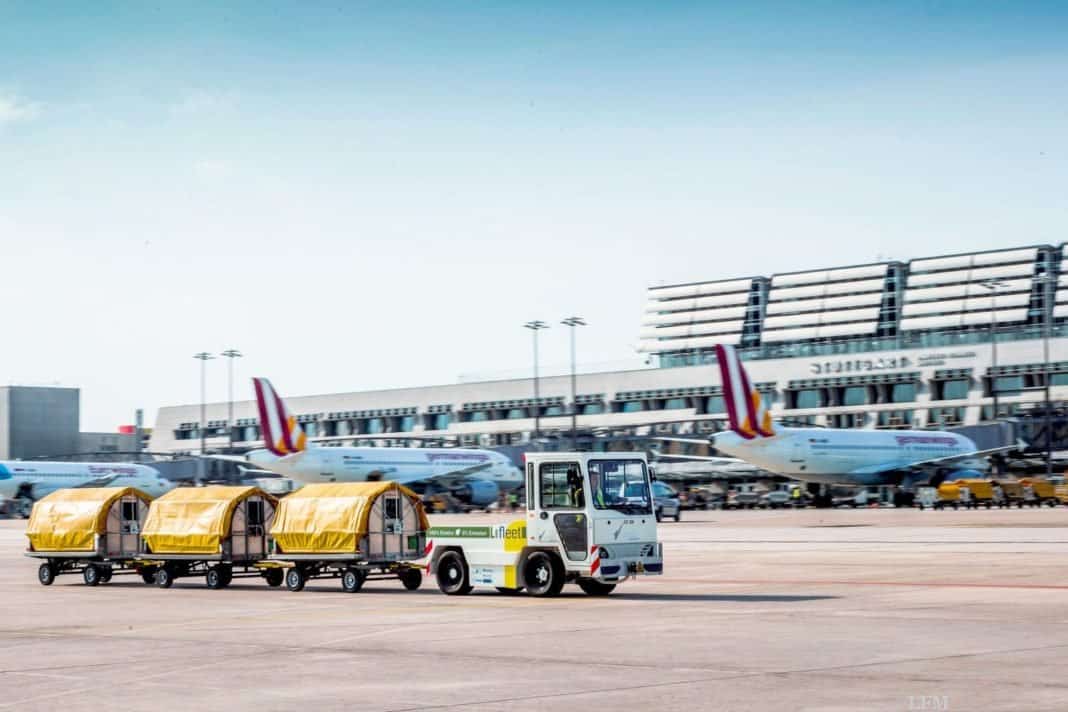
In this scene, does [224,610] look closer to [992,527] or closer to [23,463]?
[992,527]

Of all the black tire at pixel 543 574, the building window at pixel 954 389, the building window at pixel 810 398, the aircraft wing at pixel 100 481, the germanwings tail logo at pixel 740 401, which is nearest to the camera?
the black tire at pixel 543 574

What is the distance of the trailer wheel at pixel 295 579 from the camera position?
1277 inches

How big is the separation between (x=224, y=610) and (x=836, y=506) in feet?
274

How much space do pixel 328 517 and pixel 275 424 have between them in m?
75.1

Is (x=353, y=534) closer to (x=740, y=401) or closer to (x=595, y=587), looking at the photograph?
(x=595, y=587)

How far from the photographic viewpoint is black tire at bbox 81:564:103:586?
3666cm

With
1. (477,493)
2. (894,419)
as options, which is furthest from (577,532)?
(894,419)

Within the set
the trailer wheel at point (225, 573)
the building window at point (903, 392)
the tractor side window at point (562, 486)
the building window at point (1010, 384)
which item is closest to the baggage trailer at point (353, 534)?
the trailer wheel at point (225, 573)

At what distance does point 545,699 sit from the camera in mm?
14547

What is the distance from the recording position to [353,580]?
31.6 m

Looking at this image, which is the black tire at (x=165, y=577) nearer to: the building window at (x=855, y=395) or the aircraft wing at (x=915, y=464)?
the aircraft wing at (x=915, y=464)

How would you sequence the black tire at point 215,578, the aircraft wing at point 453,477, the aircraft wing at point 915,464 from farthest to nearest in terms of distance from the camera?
the aircraft wing at point 453,477 → the aircraft wing at point 915,464 → the black tire at point 215,578

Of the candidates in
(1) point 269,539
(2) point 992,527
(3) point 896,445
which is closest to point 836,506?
(3) point 896,445

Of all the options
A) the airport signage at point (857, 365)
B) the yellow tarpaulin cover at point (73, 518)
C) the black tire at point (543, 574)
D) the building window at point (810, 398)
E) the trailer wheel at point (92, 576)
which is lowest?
the trailer wheel at point (92, 576)
